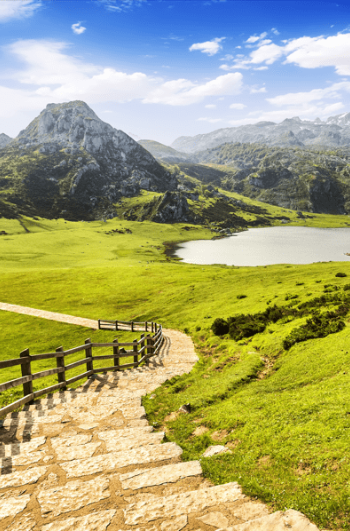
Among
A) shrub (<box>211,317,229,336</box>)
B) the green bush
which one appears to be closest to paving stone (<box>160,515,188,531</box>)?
the green bush

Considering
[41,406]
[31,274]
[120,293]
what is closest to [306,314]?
[41,406]

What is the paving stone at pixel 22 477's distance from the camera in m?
7.34

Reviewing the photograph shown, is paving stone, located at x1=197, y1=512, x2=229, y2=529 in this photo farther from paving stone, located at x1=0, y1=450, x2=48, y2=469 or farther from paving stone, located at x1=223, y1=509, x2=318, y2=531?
paving stone, located at x1=0, y1=450, x2=48, y2=469

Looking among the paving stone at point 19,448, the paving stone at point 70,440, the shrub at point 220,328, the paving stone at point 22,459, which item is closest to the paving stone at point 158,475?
the paving stone at point 70,440

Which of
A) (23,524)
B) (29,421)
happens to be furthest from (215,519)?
(29,421)

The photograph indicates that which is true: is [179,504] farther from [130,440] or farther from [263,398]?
[263,398]

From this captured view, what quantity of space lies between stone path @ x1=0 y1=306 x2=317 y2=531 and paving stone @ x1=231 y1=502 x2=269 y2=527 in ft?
0.04

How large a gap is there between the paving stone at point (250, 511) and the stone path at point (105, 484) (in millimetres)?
12

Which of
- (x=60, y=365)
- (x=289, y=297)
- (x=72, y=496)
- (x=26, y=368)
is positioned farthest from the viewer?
(x=289, y=297)

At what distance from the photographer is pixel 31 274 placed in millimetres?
87000

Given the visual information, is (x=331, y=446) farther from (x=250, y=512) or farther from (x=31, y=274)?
(x=31, y=274)

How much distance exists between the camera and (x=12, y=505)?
21.9 feet

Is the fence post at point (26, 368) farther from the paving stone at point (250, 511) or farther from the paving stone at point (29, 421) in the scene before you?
the paving stone at point (250, 511)

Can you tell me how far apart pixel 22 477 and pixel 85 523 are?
8.52 feet
